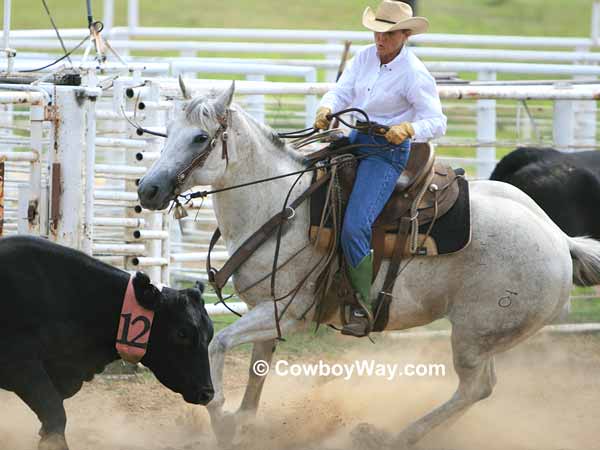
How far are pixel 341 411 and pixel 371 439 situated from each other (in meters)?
0.73

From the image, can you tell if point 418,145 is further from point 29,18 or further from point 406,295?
point 29,18

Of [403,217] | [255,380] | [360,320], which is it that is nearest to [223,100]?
[403,217]

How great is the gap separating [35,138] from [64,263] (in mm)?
1704

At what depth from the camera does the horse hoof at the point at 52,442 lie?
533 centimetres

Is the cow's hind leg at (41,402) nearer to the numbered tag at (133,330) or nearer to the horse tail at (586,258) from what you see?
the numbered tag at (133,330)

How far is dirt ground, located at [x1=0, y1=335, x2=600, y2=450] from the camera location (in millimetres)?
6445

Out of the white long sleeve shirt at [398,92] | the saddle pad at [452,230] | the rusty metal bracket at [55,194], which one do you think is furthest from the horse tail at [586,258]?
the rusty metal bracket at [55,194]

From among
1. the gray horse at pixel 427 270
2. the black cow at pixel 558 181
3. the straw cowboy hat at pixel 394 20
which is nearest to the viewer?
the gray horse at pixel 427 270

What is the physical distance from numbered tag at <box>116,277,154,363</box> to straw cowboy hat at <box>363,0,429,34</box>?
1.95 metres

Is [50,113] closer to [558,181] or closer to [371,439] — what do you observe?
[371,439]

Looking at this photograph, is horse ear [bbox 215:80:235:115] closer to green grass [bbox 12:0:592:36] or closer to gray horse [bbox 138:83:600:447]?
gray horse [bbox 138:83:600:447]

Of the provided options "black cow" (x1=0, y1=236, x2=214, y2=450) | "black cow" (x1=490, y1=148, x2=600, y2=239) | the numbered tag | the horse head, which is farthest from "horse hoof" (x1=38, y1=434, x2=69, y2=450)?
"black cow" (x1=490, y1=148, x2=600, y2=239)

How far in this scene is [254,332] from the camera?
597 cm

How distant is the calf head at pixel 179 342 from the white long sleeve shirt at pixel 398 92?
145 centimetres
